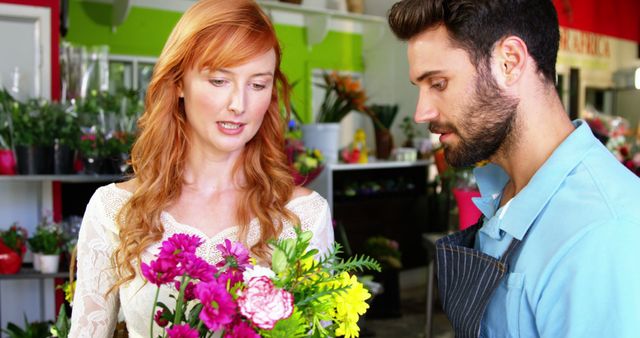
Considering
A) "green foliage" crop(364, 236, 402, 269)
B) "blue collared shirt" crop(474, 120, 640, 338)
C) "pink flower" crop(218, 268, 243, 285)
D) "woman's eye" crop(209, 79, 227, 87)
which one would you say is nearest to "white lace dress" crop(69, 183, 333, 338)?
"woman's eye" crop(209, 79, 227, 87)

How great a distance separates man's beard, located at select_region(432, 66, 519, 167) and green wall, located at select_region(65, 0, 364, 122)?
394 centimetres

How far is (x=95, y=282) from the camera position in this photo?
1540 mm

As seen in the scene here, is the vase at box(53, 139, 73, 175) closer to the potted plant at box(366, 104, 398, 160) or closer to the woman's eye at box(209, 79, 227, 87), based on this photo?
the woman's eye at box(209, 79, 227, 87)

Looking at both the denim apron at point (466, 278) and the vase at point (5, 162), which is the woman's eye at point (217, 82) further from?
the vase at point (5, 162)

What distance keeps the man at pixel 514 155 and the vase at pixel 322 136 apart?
11.5 feet

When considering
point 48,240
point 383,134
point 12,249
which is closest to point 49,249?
point 48,240

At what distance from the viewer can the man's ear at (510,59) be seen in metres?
1.29

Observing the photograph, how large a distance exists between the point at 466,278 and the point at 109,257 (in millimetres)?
788

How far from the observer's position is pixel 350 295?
1.02 m

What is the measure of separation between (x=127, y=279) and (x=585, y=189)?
95 centimetres

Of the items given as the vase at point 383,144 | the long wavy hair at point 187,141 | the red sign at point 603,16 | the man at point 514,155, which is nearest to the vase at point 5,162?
the long wavy hair at point 187,141

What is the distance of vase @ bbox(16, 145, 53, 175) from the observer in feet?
10.8

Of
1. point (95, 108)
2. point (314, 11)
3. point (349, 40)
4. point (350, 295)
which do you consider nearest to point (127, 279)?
point (350, 295)

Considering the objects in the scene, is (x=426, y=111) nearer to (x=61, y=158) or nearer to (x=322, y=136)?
(x=61, y=158)
